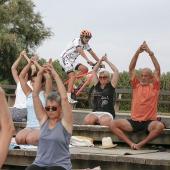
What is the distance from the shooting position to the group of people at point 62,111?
6285 mm

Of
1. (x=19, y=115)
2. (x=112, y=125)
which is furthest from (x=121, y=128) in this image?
(x=19, y=115)

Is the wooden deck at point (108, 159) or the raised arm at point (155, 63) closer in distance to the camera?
the wooden deck at point (108, 159)

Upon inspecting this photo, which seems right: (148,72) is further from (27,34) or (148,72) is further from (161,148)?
(27,34)

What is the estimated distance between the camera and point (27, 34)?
39344 mm

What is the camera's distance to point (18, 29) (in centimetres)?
3978

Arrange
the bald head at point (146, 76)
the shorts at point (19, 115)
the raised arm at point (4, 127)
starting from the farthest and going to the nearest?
the shorts at point (19, 115)
the bald head at point (146, 76)
the raised arm at point (4, 127)

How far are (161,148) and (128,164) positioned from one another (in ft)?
3.54

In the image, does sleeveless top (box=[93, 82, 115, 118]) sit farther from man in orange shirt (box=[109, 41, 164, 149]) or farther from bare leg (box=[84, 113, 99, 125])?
man in orange shirt (box=[109, 41, 164, 149])

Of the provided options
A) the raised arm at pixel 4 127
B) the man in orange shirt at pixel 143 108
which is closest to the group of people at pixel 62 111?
the man in orange shirt at pixel 143 108

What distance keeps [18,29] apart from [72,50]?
28.3m

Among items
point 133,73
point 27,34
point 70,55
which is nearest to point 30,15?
point 27,34

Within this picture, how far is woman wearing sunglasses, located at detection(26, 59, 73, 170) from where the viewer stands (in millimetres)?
6234

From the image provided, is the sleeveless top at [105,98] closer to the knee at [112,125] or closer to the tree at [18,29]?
the knee at [112,125]

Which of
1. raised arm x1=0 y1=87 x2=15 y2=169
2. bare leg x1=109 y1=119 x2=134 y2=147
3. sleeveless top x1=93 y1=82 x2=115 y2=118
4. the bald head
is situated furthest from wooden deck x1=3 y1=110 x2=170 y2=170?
raised arm x1=0 y1=87 x2=15 y2=169
